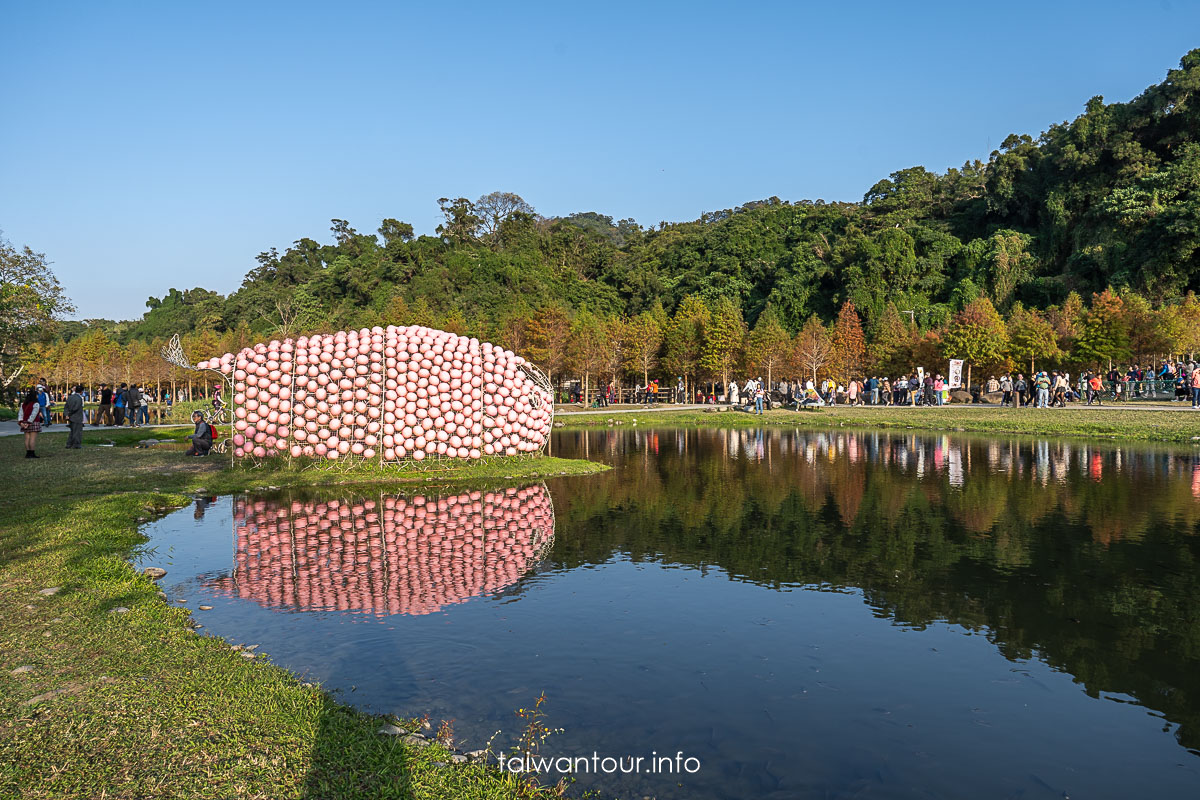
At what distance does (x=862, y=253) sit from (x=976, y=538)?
8216 centimetres

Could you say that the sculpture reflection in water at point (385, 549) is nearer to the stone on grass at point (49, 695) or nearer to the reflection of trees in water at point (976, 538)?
the reflection of trees in water at point (976, 538)

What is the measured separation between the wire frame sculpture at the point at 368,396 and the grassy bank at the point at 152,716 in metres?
8.82

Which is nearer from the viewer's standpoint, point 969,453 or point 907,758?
point 907,758

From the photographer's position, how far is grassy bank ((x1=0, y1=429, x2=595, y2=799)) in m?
5.06

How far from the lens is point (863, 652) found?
7910mm

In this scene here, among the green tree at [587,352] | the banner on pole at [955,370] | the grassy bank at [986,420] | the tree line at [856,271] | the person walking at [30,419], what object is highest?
the tree line at [856,271]

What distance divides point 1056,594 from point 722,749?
574 centimetres

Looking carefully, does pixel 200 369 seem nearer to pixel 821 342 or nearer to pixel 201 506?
pixel 201 506

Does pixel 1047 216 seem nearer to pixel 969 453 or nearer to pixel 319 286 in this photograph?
pixel 969 453

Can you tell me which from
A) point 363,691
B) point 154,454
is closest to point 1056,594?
point 363,691

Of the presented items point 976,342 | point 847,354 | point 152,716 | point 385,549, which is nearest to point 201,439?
point 385,549

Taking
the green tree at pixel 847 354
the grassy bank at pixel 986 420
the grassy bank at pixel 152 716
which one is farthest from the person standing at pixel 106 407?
the green tree at pixel 847 354

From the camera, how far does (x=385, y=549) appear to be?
12.2 meters

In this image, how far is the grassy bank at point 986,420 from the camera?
1208 inches
